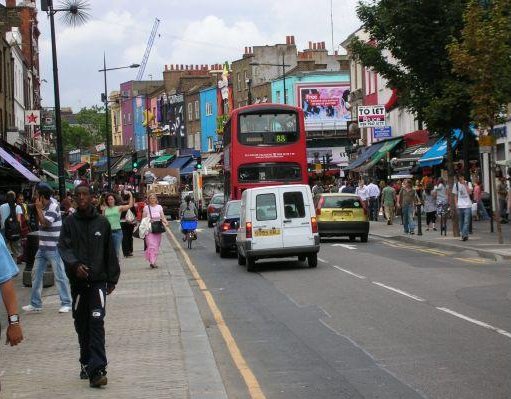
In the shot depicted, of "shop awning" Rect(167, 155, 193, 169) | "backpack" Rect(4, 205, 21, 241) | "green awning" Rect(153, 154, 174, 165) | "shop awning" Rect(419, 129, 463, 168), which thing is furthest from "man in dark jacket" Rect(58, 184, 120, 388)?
"green awning" Rect(153, 154, 174, 165)

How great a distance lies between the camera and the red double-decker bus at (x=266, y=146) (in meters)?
33.4

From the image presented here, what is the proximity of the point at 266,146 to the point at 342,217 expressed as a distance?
177 inches

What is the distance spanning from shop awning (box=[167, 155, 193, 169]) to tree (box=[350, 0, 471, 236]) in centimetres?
6303

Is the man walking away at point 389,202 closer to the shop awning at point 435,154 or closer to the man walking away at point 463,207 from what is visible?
the shop awning at point 435,154

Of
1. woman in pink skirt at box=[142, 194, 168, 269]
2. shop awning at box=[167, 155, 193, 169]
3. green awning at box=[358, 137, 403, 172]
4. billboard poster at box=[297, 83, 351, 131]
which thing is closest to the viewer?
woman in pink skirt at box=[142, 194, 168, 269]

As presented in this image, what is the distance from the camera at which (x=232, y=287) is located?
61.0 feet

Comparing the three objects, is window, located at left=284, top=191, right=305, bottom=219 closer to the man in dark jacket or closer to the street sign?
the man in dark jacket

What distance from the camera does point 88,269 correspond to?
350 inches

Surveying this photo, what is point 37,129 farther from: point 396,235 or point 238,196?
point 396,235

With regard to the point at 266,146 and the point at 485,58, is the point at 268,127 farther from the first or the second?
the point at 485,58

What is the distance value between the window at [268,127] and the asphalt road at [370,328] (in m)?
11.5

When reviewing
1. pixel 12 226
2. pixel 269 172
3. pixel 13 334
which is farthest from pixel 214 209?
pixel 13 334

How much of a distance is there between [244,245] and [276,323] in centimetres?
867

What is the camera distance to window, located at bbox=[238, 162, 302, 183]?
3350cm
